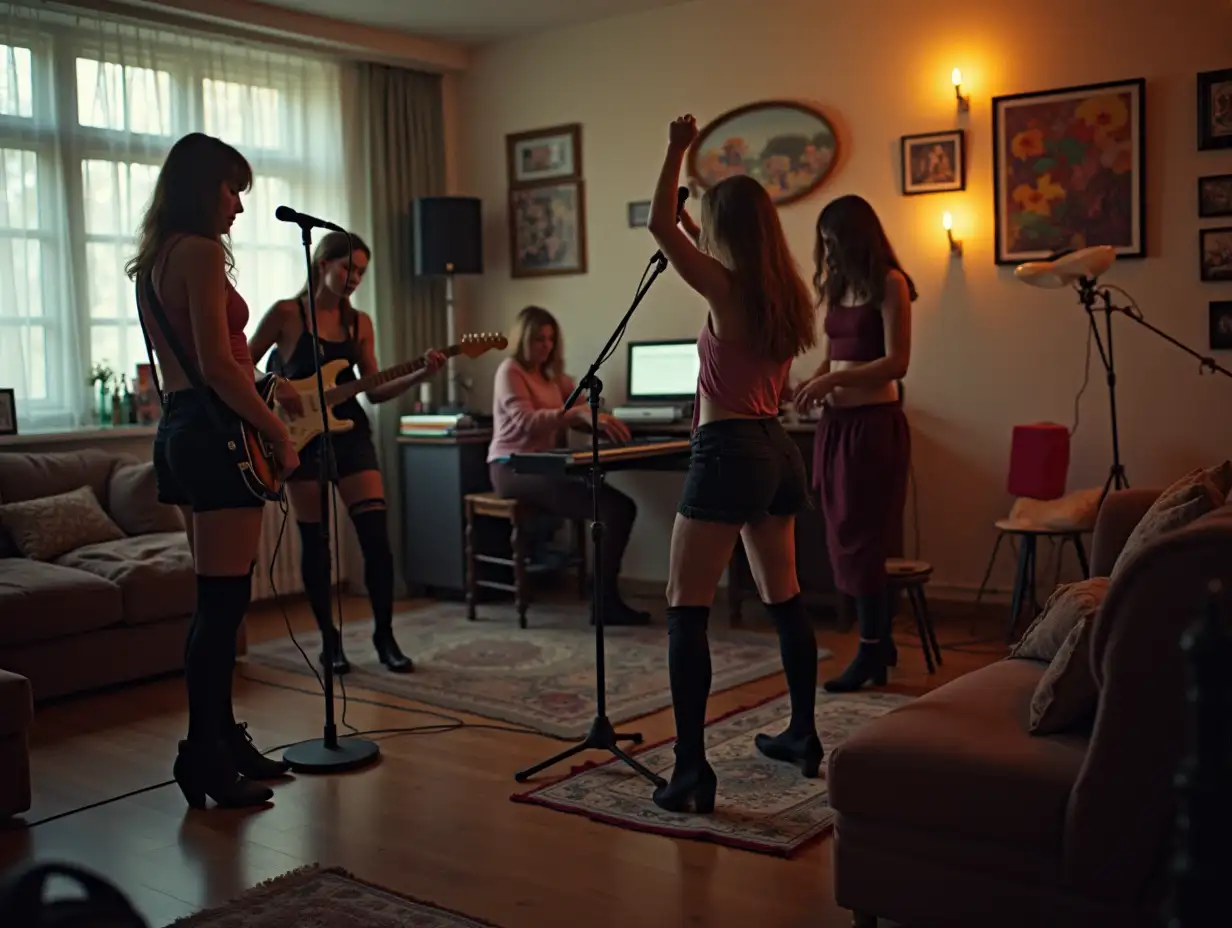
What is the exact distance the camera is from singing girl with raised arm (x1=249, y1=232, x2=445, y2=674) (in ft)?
13.6

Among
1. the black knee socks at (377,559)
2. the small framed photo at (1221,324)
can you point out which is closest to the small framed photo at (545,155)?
the black knee socks at (377,559)

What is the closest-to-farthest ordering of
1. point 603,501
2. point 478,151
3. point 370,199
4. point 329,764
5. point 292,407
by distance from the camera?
point 329,764 → point 292,407 → point 603,501 → point 370,199 → point 478,151

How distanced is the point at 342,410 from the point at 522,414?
3.30 ft

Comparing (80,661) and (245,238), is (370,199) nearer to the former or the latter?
(245,238)

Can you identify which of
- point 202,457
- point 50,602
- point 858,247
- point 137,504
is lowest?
point 50,602

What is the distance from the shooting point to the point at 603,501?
5.10 metres

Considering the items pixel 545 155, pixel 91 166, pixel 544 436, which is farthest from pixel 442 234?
pixel 91 166

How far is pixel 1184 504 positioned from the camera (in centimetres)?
234

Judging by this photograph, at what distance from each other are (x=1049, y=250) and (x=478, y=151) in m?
2.90

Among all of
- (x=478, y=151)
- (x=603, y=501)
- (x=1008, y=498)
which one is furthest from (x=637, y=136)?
(x=1008, y=498)

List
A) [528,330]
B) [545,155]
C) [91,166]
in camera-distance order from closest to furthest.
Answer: [91,166]
[528,330]
[545,155]

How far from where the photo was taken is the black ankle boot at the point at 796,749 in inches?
123

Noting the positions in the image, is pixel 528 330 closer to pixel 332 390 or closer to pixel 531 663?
pixel 332 390

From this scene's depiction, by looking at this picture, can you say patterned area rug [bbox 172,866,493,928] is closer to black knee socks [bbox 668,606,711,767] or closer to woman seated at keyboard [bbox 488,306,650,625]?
black knee socks [bbox 668,606,711,767]
